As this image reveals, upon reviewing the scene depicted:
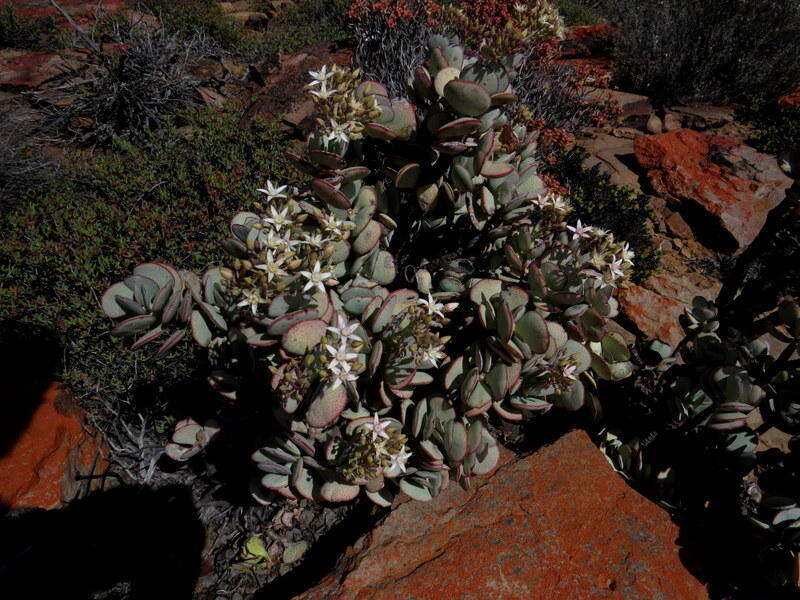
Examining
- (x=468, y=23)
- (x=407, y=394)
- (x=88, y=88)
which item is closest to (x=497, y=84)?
(x=468, y=23)

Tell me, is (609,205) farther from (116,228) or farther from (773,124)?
(116,228)

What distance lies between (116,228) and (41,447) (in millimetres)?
1919

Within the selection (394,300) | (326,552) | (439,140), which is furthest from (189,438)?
(439,140)

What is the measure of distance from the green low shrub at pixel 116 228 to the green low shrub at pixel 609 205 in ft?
9.18

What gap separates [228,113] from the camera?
219 inches

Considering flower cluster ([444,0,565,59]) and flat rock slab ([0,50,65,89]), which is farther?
flat rock slab ([0,50,65,89])

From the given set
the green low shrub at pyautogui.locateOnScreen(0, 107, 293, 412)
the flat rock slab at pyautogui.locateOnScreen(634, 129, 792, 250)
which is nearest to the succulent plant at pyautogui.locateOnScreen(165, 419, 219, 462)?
the green low shrub at pyautogui.locateOnScreen(0, 107, 293, 412)

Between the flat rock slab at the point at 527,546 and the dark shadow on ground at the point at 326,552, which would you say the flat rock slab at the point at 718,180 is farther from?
the dark shadow on ground at the point at 326,552

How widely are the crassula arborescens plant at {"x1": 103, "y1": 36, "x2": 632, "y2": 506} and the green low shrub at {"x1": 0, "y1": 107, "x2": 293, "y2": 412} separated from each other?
1395 millimetres

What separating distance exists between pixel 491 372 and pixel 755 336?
5.64ft

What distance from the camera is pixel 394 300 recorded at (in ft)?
5.31

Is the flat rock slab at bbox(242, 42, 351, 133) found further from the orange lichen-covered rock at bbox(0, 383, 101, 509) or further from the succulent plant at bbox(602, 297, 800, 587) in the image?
the succulent plant at bbox(602, 297, 800, 587)

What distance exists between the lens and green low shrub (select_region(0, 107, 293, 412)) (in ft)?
9.09

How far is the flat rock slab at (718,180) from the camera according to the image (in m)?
3.99
